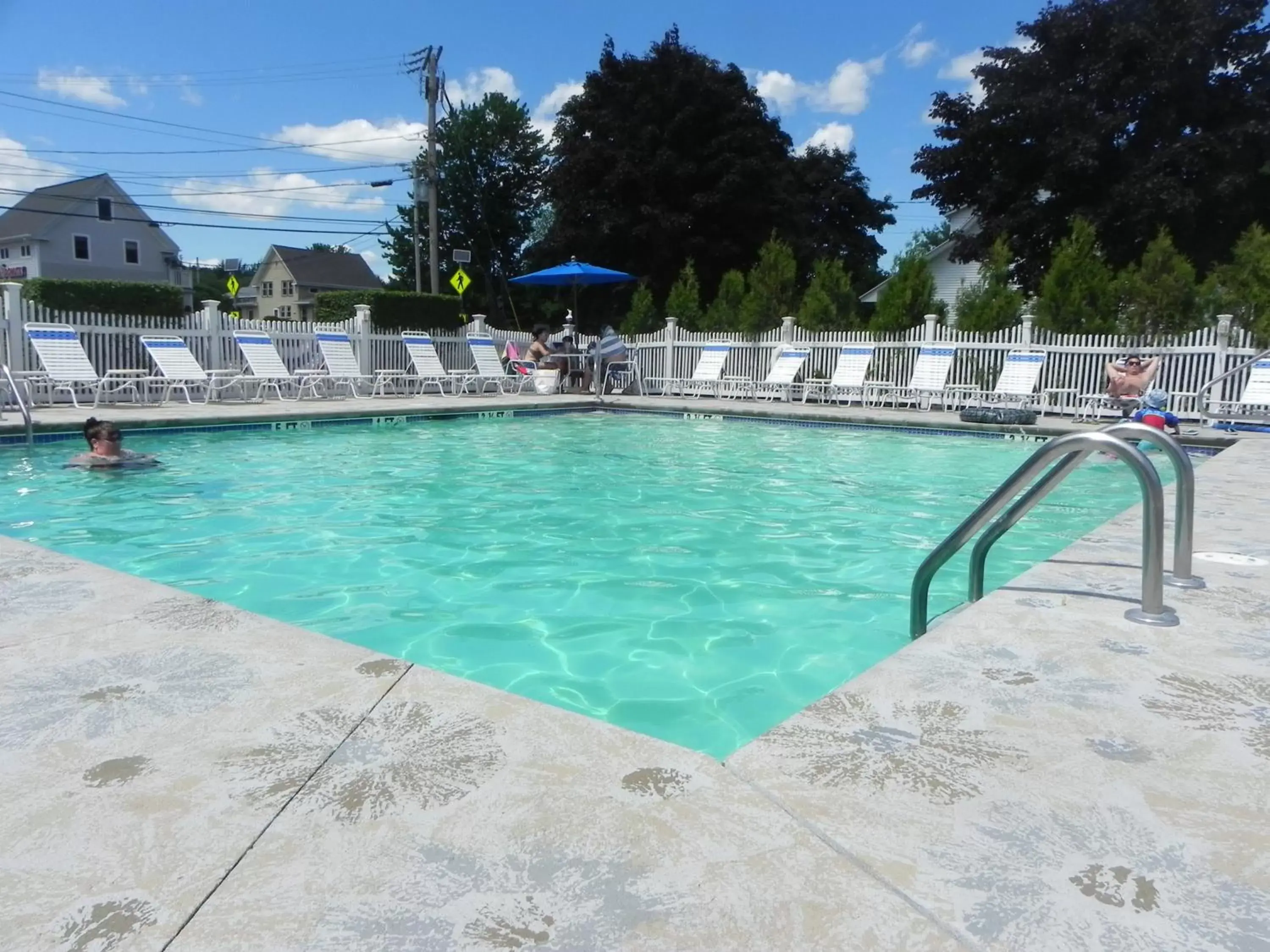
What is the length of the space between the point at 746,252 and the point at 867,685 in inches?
1066

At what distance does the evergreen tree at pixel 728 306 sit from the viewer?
59.7 ft

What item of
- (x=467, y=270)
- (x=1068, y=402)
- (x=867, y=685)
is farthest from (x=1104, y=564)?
(x=467, y=270)

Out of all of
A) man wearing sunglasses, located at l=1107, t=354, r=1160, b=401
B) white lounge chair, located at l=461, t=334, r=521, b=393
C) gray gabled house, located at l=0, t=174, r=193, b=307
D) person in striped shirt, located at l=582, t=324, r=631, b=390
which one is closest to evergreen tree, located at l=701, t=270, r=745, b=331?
person in striped shirt, located at l=582, t=324, r=631, b=390

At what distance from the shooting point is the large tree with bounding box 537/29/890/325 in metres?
27.2

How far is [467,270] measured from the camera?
123 feet

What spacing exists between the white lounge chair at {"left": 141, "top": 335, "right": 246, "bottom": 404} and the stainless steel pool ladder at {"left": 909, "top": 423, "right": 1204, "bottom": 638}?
38.7 ft

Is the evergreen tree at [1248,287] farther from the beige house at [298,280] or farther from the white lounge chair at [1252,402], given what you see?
the beige house at [298,280]

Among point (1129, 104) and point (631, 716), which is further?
point (1129, 104)

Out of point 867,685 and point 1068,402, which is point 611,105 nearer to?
point 1068,402

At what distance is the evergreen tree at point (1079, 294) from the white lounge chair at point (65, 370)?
529 inches

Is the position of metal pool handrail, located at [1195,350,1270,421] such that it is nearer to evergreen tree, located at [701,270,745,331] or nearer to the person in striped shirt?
evergreen tree, located at [701,270,745,331]

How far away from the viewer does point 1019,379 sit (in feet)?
43.5

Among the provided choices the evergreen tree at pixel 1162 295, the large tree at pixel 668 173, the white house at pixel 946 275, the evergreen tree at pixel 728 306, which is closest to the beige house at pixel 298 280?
the large tree at pixel 668 173

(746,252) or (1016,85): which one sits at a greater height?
(1016,85)
